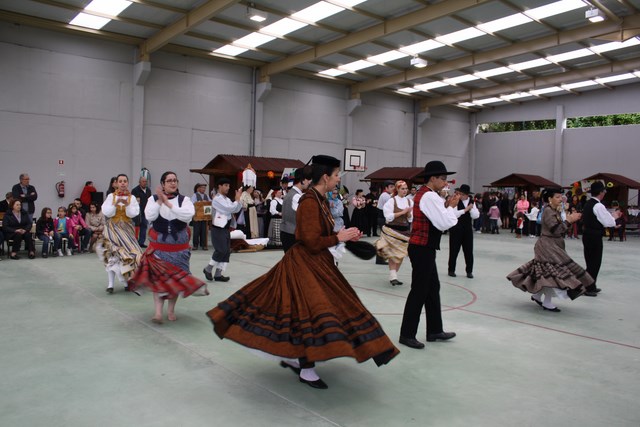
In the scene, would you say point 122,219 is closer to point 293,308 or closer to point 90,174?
point 293,308

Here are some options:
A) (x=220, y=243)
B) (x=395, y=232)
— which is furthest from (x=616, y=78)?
(x=220, y=243)

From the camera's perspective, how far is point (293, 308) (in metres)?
3.32

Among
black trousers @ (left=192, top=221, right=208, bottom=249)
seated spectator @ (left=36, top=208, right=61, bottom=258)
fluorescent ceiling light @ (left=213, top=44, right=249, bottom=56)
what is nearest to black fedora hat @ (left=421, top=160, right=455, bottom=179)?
seated spectator @ (left=36, top=208, right=61, bottom=258)

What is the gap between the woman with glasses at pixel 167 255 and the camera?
16.5ft

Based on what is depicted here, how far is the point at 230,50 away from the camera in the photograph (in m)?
16.6

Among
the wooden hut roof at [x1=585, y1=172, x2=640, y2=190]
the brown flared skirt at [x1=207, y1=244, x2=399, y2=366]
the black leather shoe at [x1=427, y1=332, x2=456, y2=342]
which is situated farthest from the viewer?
the wooden hut roof at [x1=585, y1=172, x2=640, y2=190]

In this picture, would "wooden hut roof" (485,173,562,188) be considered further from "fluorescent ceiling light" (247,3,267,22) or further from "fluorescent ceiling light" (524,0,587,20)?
"fluorescent ceiling light" (247,3,267,22)

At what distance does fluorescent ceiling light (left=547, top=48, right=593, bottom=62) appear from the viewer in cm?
1705

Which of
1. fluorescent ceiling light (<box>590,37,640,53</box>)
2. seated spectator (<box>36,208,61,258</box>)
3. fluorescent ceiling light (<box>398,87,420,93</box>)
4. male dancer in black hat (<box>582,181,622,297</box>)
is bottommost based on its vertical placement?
seated spectator (<box>36,208,61,258</box>)

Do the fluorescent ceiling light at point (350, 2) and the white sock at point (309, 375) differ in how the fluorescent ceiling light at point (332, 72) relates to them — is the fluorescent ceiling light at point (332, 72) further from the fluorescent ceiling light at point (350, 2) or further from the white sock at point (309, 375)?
the white sock at point (309, 375)

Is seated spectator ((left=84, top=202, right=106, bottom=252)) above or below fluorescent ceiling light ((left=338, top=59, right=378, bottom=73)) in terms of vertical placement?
below

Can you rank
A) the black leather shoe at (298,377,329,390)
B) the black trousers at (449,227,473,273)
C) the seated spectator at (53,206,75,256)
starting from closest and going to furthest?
the black leather shoe at (298,377,329,390)
the black trousers at (449,227,473,273)
the seated spectator at (53,206,75,256)

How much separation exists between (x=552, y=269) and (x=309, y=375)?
3.65 metres

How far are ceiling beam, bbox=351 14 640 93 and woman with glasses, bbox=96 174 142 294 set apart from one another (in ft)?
43.3
